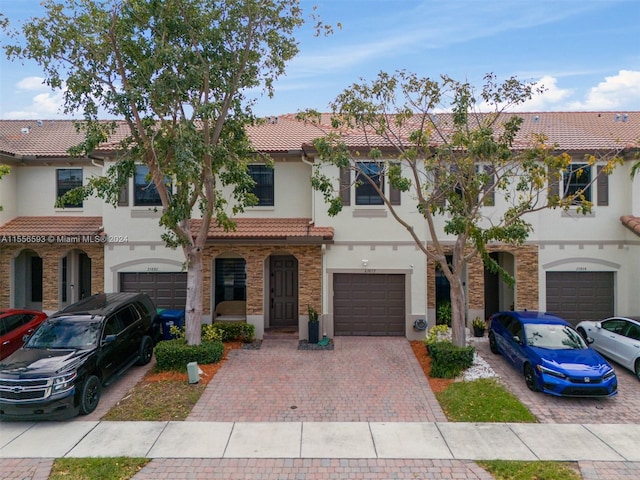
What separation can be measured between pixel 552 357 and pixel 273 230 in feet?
28.1

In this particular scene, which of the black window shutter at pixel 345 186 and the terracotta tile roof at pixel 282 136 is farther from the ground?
the terracotta tile roof at pixel 282 136

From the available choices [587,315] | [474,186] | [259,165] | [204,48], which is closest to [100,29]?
[204,48]

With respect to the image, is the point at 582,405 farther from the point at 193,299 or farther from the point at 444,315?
the point at 193,299

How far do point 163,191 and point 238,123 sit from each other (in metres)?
2.72

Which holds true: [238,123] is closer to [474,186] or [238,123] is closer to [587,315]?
[474,186]

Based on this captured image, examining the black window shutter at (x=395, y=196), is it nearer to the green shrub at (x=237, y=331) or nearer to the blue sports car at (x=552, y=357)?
the blue sports car at (x=552, y=357)

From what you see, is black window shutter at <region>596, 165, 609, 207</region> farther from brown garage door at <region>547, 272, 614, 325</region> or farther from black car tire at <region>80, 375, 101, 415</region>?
black car tire at <region>80, 375, 101, 415</region>

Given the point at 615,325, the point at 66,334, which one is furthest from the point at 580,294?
the point at 66,334

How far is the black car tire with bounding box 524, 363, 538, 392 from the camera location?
968 cm

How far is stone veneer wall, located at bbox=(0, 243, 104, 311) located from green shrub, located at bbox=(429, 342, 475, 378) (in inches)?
456

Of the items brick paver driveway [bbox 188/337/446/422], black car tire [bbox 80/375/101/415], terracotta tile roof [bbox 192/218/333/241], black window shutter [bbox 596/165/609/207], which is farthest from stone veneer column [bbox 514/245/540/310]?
black car tire [bbox 80/375/101/415]

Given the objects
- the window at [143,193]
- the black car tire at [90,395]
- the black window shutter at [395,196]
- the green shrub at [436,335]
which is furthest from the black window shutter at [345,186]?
the black car tire at [90,395]

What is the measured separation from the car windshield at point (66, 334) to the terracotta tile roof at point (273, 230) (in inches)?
188

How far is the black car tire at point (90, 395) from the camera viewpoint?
8.45 meters
